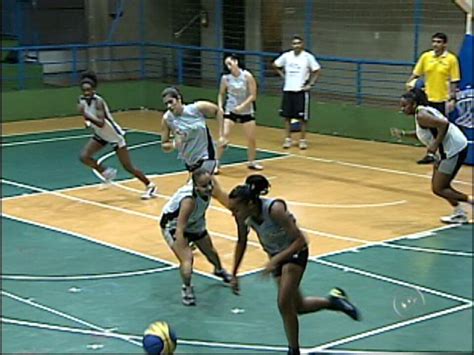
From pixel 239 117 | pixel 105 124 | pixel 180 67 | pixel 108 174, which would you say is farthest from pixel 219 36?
pixel 105 124

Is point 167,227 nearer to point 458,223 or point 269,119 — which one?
point 458,223

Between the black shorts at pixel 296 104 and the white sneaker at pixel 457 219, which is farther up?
the black shorts at pixel 296 104

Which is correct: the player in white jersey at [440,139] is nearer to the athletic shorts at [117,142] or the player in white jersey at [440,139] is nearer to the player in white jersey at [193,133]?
the player in white jersey at [193,133]

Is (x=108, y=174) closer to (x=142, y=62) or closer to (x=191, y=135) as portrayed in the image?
(x=191, y=135)

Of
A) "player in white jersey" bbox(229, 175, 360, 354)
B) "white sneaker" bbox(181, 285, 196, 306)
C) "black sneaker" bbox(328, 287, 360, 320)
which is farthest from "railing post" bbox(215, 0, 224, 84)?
"player in white jersey" bbox(229, 175, 360, 354)

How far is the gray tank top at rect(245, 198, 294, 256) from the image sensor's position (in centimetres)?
680

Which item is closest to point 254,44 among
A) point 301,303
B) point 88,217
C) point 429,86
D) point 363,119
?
point 363,119

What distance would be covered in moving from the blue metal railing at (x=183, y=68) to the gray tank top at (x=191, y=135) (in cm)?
886

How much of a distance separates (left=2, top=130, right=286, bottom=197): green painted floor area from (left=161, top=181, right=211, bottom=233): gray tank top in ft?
16.9

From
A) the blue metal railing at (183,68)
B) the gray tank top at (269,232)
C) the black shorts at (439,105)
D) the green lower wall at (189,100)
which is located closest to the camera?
the gray tank top at (269,232)

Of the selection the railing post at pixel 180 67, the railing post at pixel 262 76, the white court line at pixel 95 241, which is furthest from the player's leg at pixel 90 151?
the railing post at pixel 180 67

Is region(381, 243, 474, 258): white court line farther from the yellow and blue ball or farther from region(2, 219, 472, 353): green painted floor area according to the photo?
the yellow and blue ball

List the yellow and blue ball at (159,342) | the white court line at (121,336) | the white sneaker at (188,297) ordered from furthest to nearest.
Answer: the white sneaker at (188,297)
the white court line at (121,336)
the yellow and blue ball at (159,342)

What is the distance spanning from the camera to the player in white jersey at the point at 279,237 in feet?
21.4
